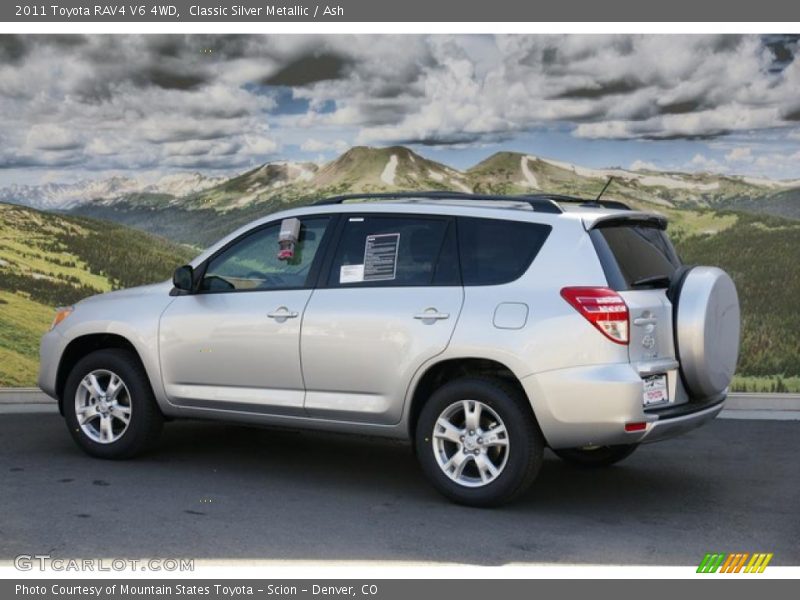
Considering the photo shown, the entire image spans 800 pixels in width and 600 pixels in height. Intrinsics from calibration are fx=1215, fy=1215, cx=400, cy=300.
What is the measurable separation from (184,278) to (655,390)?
3.10 meters

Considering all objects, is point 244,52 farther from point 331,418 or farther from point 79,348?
point 331,418

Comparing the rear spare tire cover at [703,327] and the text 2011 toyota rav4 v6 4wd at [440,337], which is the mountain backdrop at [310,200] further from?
the rear spare tire cover at [703,327]

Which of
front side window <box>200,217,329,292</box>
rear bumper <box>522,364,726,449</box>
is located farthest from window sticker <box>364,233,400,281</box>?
rear bumper <box>522,364,726,449</box>

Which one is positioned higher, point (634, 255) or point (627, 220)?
point (627, 220)

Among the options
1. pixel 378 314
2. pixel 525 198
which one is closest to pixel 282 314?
pixel 378 314

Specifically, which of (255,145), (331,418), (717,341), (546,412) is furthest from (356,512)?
(255,145)

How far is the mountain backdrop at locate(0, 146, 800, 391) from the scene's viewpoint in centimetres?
1137

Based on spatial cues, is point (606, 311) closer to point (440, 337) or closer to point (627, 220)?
point (627, 220)

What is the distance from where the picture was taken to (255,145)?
39.3 ft

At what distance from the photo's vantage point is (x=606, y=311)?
6.46 metres

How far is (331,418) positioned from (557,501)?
1.44 m

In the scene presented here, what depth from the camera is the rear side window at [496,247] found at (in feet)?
22.5

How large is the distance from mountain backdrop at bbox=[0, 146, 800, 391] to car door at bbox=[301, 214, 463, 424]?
14.6 ft

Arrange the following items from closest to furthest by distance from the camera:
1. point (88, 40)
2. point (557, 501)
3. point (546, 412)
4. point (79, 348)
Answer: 1. point (546, 412)
2. point (557, 501)
3. point (79, 348)
4. point (88, 40)
